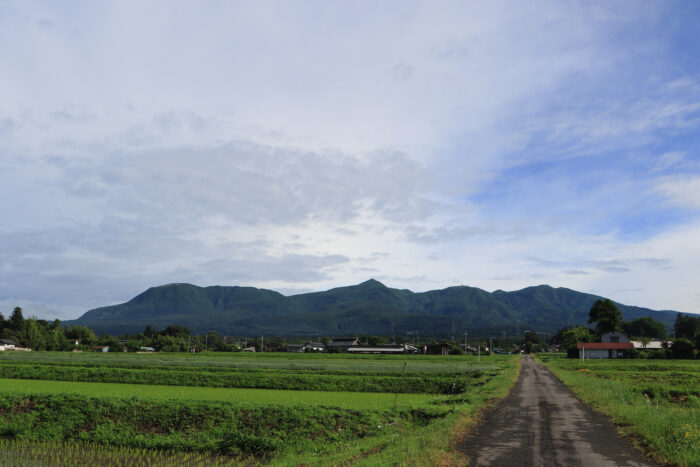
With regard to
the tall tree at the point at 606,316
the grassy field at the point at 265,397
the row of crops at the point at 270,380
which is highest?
the tall tree at the point at 606,316

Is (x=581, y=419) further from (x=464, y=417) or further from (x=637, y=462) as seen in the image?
(x=637, y=462)

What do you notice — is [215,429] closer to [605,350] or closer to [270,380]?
[270,380]

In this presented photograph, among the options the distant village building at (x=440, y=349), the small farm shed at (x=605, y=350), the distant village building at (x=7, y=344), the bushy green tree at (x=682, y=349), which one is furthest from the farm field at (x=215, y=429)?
the distant village building at (x=440, y=349)

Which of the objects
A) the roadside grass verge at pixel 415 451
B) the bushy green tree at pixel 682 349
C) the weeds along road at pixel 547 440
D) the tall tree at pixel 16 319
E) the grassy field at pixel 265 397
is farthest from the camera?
the tall tree at pixel 16 319

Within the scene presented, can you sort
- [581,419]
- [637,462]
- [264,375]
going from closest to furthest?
[637,462] → [581,419] → [264,375]

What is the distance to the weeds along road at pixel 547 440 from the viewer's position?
48.4 feet

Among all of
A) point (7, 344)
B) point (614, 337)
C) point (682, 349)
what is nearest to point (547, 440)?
point (682, 349)

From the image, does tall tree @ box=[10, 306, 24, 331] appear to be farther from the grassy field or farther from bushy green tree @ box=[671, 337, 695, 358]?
bushy green tree @ box=[671, 337, 695, 358]

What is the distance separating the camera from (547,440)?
683 inches

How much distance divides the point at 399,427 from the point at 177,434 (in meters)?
10.8

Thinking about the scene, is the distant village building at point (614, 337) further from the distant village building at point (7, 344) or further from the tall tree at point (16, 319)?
the tall tree at point (16, 319)

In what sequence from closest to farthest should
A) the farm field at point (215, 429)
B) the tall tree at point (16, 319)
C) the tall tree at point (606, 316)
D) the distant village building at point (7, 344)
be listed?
1. the farm field at point (215, 429)
2. the distant village building at point (7, 344)
3. the tall tree at point (606, 316)
4. the tall tree at point (16, 319)

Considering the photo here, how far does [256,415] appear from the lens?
2519 centimetres

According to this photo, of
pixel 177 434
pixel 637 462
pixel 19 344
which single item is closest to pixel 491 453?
pixel 637 462
